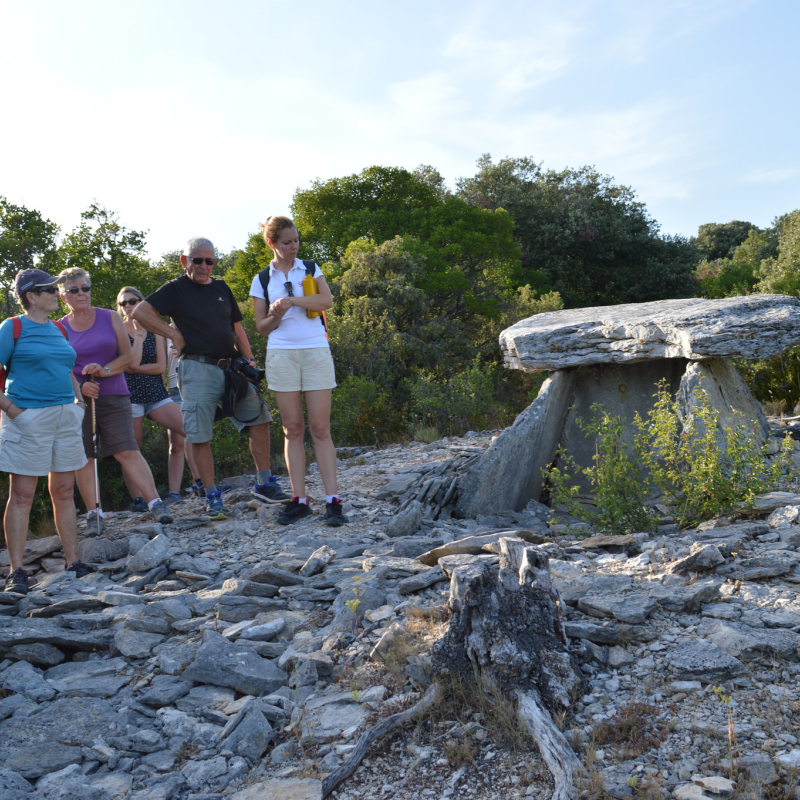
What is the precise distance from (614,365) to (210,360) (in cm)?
398

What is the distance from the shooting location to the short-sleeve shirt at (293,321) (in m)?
5.19

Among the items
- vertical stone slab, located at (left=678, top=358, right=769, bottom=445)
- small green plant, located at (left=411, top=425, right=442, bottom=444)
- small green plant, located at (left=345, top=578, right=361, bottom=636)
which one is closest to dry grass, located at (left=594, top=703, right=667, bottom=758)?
small green plant, located at (left=345, top=578, right=361, bottom=636)

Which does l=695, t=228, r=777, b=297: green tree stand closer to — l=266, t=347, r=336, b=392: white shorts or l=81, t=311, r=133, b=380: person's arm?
l=266, t=347, r=336, b=392: white shorts

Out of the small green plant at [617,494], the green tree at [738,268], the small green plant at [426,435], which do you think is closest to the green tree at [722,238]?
the green tree at [738,268]

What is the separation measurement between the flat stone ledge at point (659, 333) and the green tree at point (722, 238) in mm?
33123

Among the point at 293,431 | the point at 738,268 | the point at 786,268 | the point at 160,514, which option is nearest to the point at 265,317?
the point at 293,431

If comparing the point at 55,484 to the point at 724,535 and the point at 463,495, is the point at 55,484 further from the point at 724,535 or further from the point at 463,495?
the point at 724,535

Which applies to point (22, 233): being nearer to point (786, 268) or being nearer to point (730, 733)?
point (730, 733)

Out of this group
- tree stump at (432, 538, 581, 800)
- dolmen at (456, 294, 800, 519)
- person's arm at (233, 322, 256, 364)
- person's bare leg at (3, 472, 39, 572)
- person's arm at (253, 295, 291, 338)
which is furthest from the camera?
dolmen at (456, 294, 800, 519)

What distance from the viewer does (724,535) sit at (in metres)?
4.11

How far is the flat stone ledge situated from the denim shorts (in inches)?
113

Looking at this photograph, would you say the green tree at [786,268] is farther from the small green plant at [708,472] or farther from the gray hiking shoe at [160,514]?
the gray hiking shoe at [160,514]

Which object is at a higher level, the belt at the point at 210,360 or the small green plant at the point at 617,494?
the belt at the point at 210,360

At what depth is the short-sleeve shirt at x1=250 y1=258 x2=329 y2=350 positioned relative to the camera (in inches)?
204
